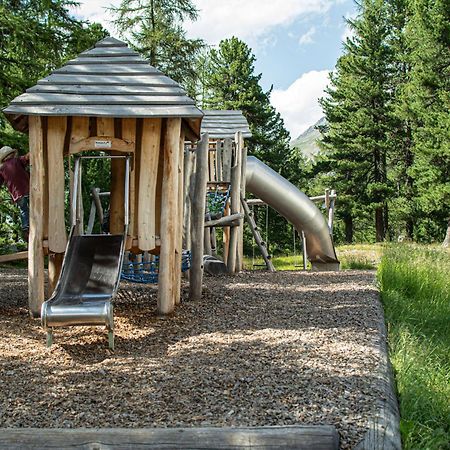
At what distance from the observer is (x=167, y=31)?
2234 cm

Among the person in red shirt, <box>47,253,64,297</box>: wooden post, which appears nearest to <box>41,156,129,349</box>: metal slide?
<box>47,253,64,297</box>: wooden post

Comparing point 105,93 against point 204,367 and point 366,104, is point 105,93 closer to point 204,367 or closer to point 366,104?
point 204,367

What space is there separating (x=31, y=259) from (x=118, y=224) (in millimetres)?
2024

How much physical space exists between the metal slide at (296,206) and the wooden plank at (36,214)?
22.9 ft

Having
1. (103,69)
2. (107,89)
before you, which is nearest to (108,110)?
(107,89)

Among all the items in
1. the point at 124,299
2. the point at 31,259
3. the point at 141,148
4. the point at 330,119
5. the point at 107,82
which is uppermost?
the point at 330,119

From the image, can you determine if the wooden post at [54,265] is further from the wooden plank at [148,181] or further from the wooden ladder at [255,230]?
the wooden ladder at [255,230]

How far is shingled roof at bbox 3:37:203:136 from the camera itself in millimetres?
7273

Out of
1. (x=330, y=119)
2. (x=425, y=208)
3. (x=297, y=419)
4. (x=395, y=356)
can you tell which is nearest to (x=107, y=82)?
(x=395, y=356)

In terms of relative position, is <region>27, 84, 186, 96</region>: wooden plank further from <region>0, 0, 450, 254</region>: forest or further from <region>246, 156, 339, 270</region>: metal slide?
<region>0, 0, 450, 254</region>: forest

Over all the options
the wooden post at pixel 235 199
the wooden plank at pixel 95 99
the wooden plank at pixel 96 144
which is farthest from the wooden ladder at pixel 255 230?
the wooden plank at pixel 95 99

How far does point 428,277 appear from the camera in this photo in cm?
1009

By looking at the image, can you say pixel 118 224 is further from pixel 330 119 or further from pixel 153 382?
pixel 330 119

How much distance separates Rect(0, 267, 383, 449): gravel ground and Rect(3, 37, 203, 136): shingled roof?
7.77 feet
